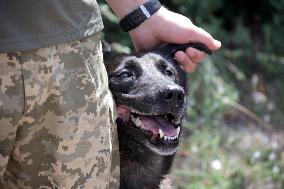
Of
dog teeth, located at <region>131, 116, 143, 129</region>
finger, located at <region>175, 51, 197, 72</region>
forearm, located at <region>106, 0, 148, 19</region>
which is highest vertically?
forearm, located at <region>106, 0, 148, 19</region>

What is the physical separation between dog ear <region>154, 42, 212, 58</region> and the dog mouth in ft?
1.17

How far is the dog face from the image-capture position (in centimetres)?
294

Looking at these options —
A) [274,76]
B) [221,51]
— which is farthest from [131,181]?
[274,76]

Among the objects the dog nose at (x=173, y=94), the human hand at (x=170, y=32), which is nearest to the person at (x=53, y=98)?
the dog nose at (x=173, y=94)

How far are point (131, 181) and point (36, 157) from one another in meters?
1.13

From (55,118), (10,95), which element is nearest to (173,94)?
(55,118)

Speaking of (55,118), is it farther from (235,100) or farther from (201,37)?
(235,100)

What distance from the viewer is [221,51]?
6277 mm

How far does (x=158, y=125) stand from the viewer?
119 inches

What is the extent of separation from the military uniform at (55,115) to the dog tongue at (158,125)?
0.57 meters

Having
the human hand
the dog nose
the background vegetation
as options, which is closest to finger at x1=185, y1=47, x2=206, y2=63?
the human hand

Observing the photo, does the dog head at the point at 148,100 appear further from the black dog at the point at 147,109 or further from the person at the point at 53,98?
the person at the point at 53,98

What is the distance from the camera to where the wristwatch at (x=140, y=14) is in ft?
9.23

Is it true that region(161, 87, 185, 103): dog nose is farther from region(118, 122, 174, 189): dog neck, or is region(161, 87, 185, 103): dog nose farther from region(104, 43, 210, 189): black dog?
region(118, 122, 174, 189): dog neck
